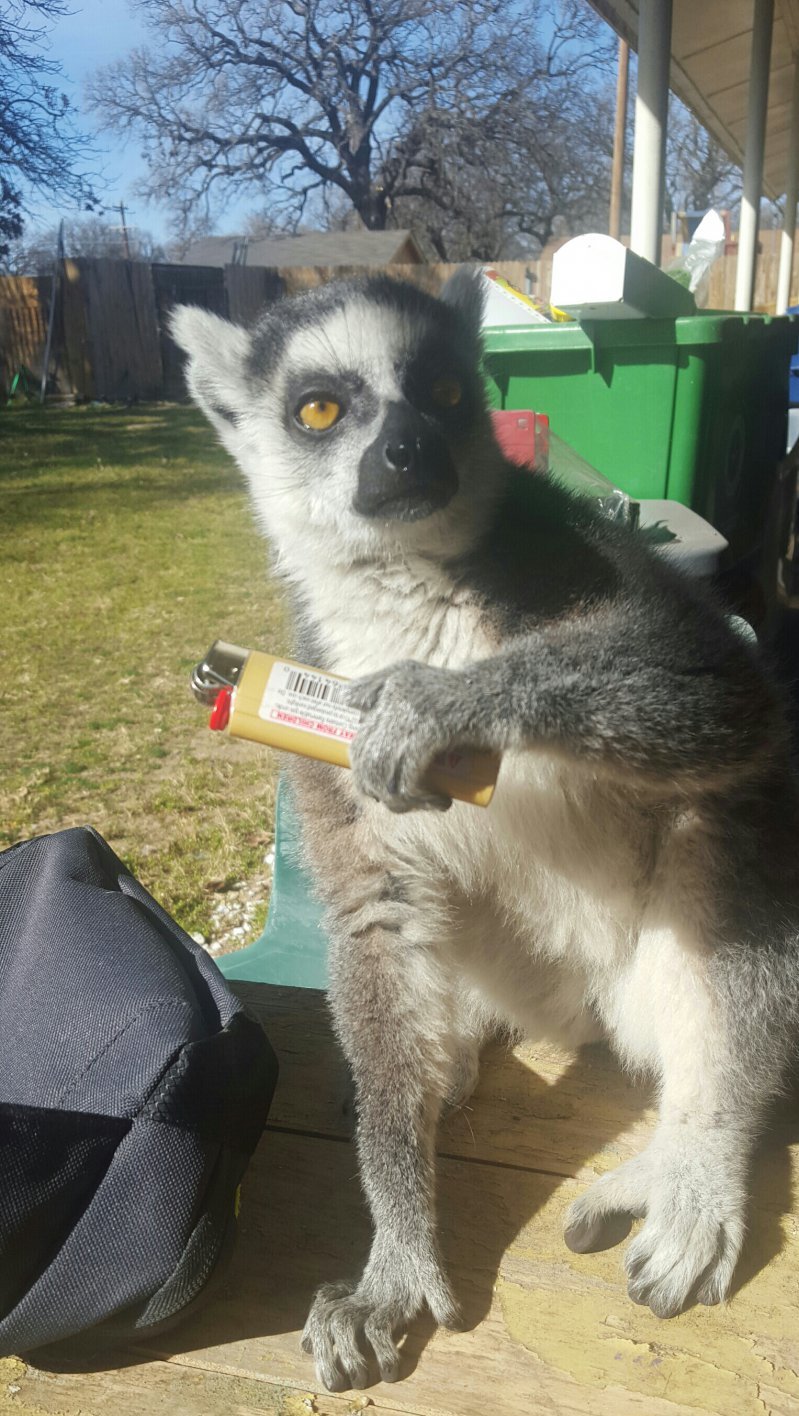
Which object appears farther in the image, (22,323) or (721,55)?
(721,55)

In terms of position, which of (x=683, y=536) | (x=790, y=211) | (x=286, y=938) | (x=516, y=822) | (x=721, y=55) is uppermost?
(x=721, y=55)

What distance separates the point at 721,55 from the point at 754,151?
42 cm

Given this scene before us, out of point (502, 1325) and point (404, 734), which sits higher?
point (404, 734)

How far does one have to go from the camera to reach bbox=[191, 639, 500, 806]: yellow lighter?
75 centimetres

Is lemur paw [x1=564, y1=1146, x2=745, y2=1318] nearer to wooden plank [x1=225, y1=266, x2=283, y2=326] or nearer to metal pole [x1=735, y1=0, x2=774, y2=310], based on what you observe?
wooden plank [x1=225, y1=266, x2=283, y2=326]

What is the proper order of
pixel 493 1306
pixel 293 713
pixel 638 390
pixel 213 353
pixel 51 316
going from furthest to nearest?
pixel 638 390 → pixel 51 316 → pixel 213 353 → pixel 493 1306 → pixel 293 713

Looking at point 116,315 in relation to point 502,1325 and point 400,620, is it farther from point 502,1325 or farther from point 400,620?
point 502,1325

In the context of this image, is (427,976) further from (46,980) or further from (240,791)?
(240,791)

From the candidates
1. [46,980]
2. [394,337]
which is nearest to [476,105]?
[394,337]

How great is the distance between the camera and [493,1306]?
875 mm

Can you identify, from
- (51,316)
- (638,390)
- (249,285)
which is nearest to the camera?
(249,285)

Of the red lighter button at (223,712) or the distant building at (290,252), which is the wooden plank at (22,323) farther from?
the red lighter button at (223,712)

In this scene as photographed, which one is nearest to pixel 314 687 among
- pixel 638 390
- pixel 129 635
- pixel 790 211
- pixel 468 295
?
pixel 468 295

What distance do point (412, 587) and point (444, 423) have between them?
204mm
